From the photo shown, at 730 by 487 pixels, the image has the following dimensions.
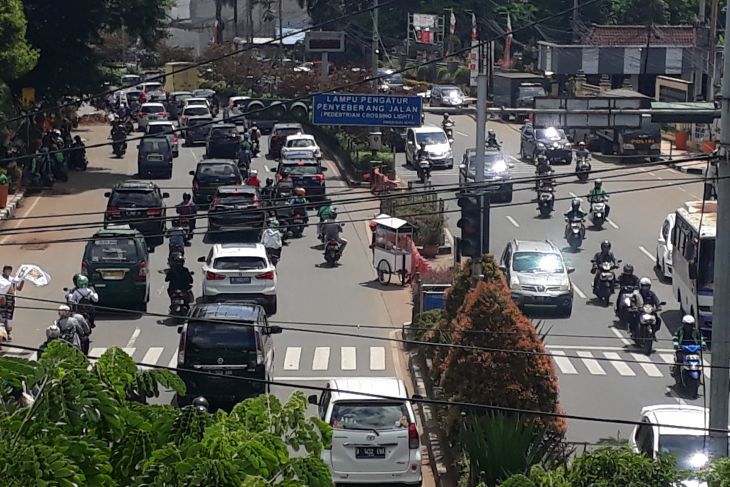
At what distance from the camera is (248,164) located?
5216 centimetres

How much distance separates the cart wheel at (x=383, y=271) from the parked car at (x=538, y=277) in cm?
305

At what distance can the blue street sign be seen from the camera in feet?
116

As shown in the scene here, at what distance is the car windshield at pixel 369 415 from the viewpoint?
17875 mm

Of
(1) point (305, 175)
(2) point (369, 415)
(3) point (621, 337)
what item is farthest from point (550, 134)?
(2) point (369, 415)

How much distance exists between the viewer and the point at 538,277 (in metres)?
31.2

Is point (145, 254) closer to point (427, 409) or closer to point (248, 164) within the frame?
point (427, 409)

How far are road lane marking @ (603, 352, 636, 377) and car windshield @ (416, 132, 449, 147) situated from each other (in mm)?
29174

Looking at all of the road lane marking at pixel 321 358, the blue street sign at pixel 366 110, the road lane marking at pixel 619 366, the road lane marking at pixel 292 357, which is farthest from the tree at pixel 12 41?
the road lane marking at pixel 619 366

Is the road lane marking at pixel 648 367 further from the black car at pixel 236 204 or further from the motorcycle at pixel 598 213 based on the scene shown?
the motorcycle at pixel 598 213

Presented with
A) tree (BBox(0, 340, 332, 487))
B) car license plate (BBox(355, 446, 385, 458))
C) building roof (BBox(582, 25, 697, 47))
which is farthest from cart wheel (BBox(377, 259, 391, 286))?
building roof (BBox(582, 25, 697, 47))

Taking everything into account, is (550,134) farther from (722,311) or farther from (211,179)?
(722,311)

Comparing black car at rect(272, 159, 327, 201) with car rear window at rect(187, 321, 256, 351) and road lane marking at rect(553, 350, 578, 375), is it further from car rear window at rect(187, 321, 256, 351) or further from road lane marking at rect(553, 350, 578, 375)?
car rear window at rect(187, 321, 256, 351)

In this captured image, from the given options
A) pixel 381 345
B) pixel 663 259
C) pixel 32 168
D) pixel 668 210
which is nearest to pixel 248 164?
pixel 32 168

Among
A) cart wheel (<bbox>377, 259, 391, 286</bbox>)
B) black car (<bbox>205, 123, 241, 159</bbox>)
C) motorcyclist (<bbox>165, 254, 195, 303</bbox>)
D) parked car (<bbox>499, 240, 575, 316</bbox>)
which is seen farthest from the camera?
black car (<bbox>205, 123, 241, 159</bbox>)
